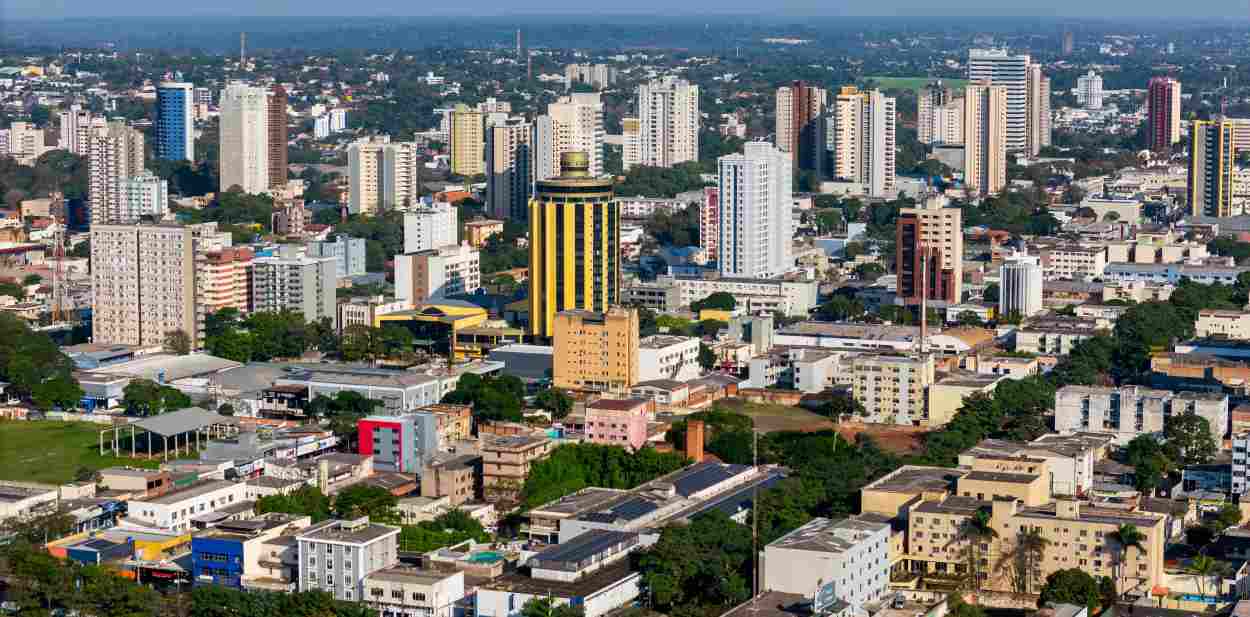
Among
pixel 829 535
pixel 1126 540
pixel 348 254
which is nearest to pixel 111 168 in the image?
pixel 348 254

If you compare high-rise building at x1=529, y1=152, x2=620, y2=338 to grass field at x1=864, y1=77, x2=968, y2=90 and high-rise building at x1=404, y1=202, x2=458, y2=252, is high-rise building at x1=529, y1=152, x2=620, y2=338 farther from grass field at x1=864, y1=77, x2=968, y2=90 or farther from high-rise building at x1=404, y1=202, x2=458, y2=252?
grass field at x1=864, y1=77, x2=968, y2=90

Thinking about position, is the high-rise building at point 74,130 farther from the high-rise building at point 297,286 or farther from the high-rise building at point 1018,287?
the high-rise building at point 1018,287

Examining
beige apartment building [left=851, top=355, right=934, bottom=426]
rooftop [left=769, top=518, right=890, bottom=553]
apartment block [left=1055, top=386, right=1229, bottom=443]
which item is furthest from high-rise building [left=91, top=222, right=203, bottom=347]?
rooftop [left=769, top=518, right=890, bottom=553]

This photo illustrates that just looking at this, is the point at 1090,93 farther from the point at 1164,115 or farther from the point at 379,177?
the point at 379,177

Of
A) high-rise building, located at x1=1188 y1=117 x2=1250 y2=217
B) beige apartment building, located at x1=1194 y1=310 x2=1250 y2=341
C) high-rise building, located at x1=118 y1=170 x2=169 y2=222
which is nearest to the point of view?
beige apartment building, located at x1=1194 y1=310 x2=1250 y2=341

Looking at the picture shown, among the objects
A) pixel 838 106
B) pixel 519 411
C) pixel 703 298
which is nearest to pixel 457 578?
pixel 519 411

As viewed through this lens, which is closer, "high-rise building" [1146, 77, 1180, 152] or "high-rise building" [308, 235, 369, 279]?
"high-rise building" [308, 235, 369, 279]

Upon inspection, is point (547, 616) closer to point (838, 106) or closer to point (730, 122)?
point (838, 106)
